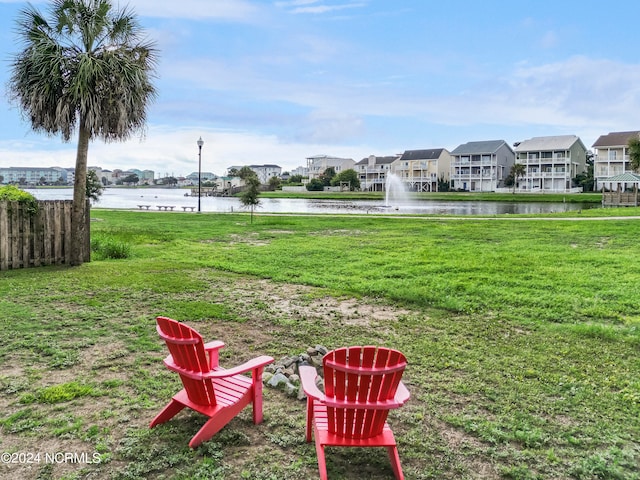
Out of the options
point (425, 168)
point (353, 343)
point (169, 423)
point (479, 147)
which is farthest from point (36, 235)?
point (425, 168)

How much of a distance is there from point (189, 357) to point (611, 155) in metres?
91.3

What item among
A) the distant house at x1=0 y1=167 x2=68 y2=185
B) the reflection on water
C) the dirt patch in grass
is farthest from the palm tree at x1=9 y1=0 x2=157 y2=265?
the distant house at x1=0 y1=167 x2=68 y2=185

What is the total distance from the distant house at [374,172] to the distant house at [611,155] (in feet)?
147

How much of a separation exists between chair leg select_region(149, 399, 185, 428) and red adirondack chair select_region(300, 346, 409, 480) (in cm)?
139

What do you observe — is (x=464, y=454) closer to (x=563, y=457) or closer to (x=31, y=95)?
(x=563, y=457)

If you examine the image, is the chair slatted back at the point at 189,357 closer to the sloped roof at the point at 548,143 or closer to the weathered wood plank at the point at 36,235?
the weathered wood plank at the point at 36,235

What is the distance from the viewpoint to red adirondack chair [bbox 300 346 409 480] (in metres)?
3.54

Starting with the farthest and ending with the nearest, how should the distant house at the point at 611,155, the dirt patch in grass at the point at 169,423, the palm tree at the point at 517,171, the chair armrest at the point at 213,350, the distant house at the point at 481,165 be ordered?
the distant house at the point at 481,165 → the palm tree at the point at 517,171 → the distant house at the point at 611,155 → the chair armrest at the point at 213,350 → the dirt patch in grass at the point at 169,423

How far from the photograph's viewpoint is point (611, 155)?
80312 millimetres

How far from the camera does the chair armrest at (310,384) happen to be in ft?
12.4

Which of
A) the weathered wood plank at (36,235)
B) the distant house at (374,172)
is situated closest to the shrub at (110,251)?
the weathered wood plank at (36,235)

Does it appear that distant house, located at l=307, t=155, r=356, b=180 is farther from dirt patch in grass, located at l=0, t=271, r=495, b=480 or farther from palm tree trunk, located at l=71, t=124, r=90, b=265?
dirt patch in grass, located at l=0, t=271, r=495, b=480

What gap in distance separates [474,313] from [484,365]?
236 centimetres

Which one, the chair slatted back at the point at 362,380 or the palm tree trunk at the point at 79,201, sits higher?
the palm tree trunk at the point at 79,201
